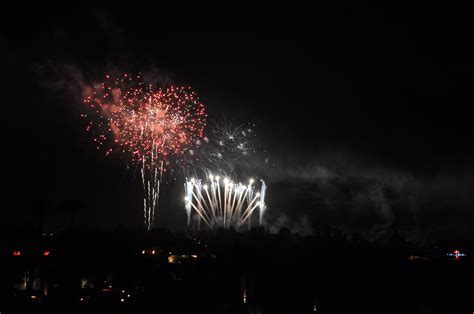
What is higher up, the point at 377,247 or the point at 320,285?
the point at 377,247

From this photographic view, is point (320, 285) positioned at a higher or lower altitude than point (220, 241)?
lower

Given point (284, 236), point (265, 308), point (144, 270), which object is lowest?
point (265, 308)

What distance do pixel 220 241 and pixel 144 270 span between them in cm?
2116

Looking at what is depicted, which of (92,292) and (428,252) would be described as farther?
(428,252)

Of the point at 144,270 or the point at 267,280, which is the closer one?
the point at 144,270

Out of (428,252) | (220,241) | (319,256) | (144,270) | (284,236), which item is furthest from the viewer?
(428,252)

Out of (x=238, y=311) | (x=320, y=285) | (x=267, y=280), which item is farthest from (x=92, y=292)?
(x=320, y=285)

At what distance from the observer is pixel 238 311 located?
30.1 meters

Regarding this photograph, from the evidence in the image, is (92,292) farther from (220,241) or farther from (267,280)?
(220,241)

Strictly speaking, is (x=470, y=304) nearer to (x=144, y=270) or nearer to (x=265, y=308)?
(x=265, y=308)

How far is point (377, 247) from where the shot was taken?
60.7 meters

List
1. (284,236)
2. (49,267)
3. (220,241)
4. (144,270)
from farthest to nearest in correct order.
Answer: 1. (284,236)
2. (220,241)
3. (144,270)
4. (49,267)

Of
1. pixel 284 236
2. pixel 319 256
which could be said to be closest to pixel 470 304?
pixel 319 256

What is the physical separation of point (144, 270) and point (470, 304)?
28351 mm
